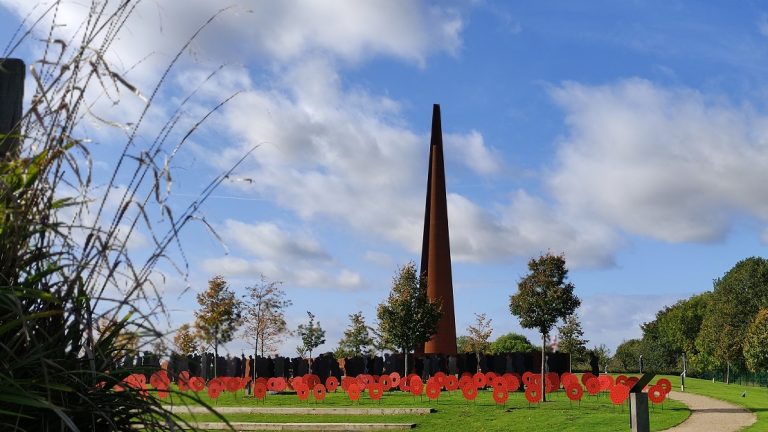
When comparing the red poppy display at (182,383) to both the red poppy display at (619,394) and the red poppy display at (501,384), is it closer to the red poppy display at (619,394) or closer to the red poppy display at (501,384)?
the red poppy display at (619,394)

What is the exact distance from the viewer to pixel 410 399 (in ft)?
76.4

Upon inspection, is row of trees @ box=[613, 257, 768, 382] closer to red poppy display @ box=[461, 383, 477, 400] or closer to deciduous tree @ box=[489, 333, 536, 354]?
deciduous tree @ box=[489, 333, 536, 354]

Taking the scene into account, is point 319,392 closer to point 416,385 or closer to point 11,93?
point 416,385

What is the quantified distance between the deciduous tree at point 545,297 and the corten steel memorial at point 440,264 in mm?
11991

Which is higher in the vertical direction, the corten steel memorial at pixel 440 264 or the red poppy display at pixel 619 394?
the corten steel memorial at pixel 440 264

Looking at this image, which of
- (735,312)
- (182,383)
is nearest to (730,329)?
(735,312)

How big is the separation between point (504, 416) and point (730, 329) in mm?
36092

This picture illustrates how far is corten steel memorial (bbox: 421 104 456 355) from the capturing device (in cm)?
3794

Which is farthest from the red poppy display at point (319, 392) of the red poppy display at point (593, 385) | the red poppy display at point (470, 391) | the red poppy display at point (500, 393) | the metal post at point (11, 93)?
the metal post at point (11, 93)

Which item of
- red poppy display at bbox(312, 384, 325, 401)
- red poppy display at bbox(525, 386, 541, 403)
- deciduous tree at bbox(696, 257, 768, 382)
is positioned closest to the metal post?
red poppy display at bbox(525, 386, 541, 403)

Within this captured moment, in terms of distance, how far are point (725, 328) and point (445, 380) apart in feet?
107

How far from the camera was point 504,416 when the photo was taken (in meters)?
18.1

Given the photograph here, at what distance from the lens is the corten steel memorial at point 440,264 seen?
37.9 meters

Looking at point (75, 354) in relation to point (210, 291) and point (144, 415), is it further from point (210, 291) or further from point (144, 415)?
point (210, 291)
